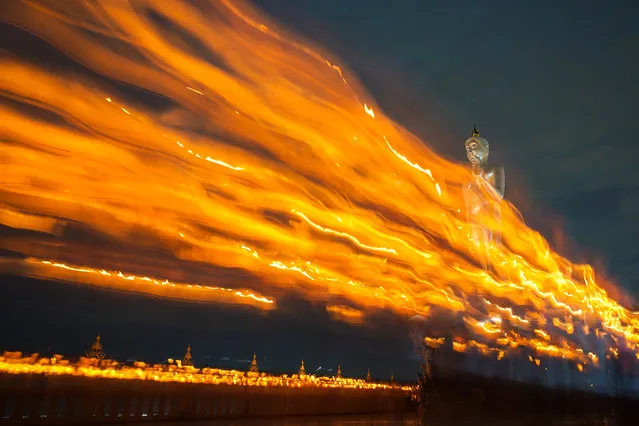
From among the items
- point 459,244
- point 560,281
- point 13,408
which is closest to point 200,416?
point 13,408

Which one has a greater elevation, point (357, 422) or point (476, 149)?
point (476, 149)

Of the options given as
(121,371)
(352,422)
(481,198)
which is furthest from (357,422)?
(481,198)

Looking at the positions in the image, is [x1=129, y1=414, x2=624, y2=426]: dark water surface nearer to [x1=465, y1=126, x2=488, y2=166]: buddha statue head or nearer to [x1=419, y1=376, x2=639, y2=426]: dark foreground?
[x1=419, y1=376, x2=639, y2=426]: dark foreground

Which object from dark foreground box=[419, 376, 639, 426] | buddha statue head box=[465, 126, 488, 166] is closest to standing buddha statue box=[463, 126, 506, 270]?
buddha statue head box=[465, 126, 488, 166]

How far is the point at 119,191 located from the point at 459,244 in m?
20.1

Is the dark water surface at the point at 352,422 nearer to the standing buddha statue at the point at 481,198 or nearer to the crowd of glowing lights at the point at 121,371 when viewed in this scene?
the crowd of glowing lights at the point at 121,371

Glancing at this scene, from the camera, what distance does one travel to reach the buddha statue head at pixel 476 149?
32031 mm

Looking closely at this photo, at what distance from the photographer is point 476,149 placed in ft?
107

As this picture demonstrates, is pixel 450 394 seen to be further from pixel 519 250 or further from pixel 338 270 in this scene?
pixel 338 270

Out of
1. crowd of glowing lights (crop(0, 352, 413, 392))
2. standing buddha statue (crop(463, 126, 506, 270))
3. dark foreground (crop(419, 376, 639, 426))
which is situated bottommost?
dark foreground (crop(419, 376, 639, 426))

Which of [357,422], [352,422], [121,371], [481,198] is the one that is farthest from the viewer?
[481,198]

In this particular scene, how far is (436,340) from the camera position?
4169cm

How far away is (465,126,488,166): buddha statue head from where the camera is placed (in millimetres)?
32031

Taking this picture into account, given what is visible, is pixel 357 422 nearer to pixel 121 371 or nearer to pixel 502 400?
pixel 121 371
